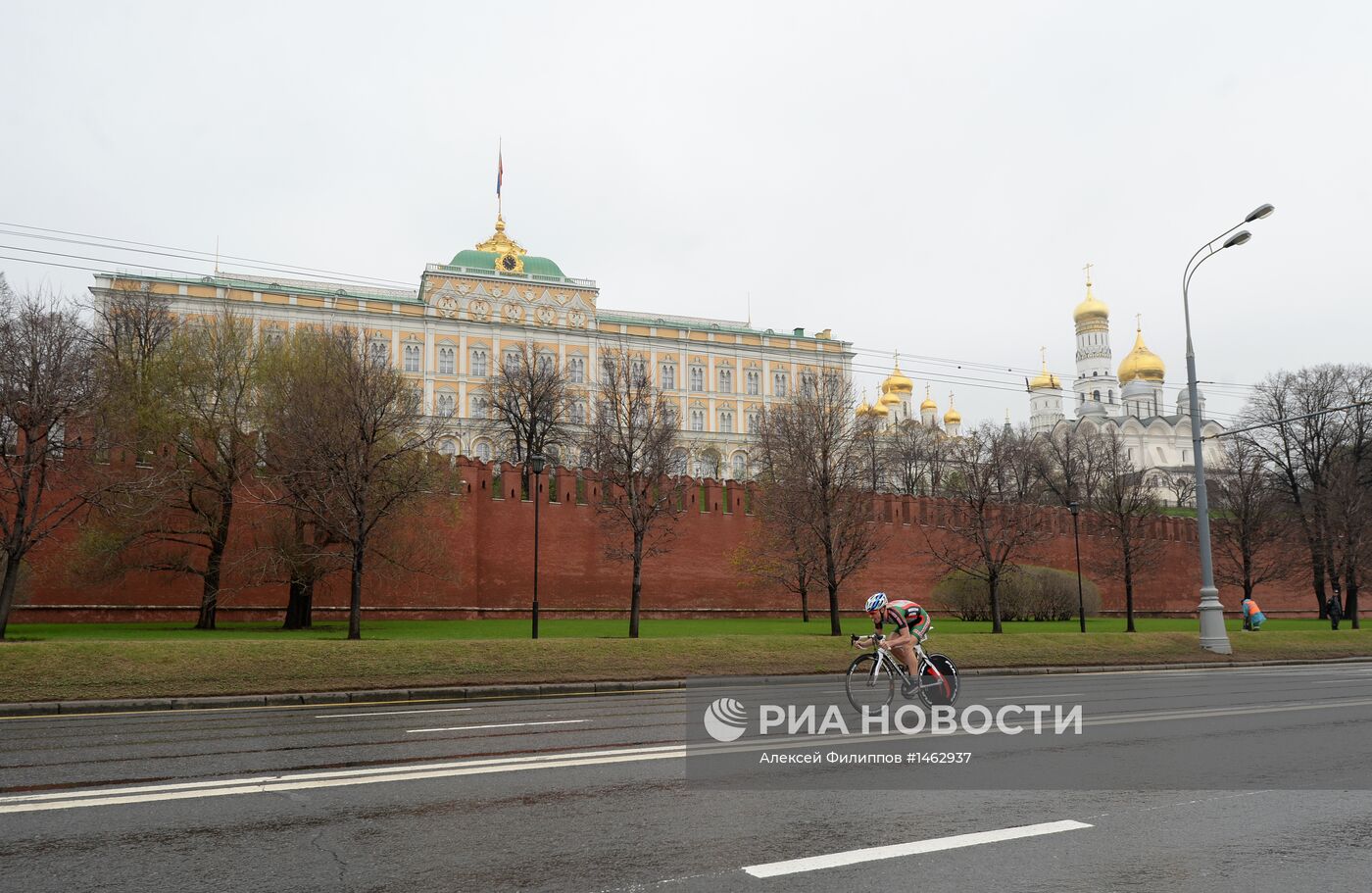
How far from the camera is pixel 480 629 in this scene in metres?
27.7

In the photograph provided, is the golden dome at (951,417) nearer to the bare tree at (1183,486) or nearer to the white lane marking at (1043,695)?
the bare tree at (1183,486)

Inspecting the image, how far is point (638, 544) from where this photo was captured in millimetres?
29688

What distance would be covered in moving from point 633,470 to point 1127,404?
87.1 metres

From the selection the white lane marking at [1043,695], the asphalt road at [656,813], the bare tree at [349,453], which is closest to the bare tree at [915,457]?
the bare tree at [349,453]

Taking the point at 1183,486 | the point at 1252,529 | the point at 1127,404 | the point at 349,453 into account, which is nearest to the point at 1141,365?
the point at 1127,404

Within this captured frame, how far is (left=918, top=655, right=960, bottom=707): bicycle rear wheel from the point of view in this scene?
11.3 metres

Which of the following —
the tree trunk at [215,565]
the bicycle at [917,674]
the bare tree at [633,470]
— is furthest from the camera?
the bare tree at [633,470]

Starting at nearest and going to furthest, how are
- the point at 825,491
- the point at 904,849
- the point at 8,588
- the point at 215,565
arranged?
the point at 904,849, the point at 8,588, the point at 215,565, the point at 825,491

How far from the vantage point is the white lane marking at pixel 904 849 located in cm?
501

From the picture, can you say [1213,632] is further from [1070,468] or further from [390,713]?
[1070,468]

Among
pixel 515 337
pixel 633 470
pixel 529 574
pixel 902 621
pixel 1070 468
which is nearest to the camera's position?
pixel 902 621

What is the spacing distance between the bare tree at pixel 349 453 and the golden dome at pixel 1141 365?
91.1m

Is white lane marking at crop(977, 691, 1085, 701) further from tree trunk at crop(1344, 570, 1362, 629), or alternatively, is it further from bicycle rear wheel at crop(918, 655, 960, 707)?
tree trunk at crop(1344, 570, 1362, 629)

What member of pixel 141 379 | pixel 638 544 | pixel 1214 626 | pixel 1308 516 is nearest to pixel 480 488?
pixel 638 544
